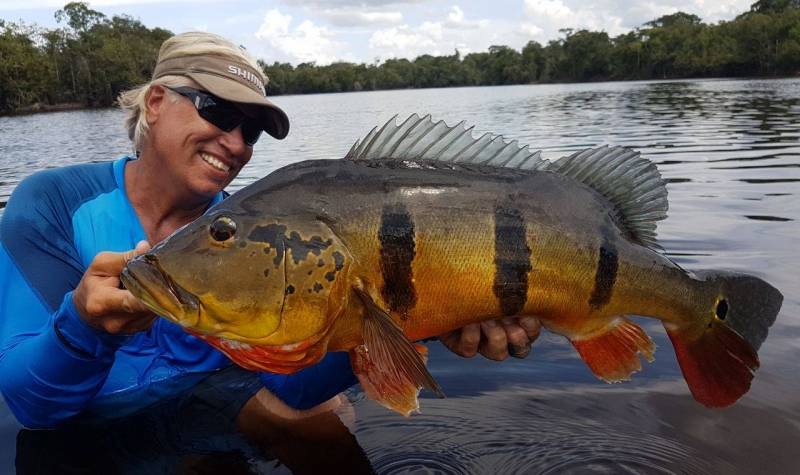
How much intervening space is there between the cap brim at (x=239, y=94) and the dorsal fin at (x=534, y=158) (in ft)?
3.81

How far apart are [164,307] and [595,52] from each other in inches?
4659

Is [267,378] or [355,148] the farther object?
[267,378]

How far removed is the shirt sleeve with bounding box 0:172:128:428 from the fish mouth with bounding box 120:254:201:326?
0.68m

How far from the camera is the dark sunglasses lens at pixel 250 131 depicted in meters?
3.78

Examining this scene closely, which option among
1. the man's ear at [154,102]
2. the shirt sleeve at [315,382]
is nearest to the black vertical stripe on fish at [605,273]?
the shirt sleeve at [315,382]

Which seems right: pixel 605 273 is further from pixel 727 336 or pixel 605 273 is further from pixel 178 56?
pixel 178 56

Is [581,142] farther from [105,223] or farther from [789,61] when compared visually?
[789,61]

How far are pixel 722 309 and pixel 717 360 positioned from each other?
0.23 m

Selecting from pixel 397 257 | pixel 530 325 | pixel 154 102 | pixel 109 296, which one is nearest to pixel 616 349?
pixel 530 325

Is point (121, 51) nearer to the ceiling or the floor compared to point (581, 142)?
nearer to the ceiling

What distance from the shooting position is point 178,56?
3.77 metres

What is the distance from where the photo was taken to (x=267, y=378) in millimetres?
3953

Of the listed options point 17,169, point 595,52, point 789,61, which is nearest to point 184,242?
point 17,169

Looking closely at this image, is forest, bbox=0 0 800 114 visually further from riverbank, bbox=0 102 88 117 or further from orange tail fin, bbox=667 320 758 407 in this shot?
orange tail fin, bbox=667 320 758 407
